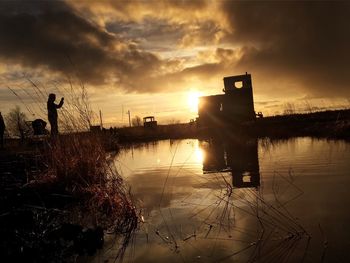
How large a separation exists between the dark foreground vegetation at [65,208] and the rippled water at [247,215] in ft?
1.13

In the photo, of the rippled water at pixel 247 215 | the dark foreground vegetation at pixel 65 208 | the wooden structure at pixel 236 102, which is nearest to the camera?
the rippled water at pixel 247 215

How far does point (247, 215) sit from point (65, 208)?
280 cm

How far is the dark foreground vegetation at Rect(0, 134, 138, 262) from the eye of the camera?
12.8ft

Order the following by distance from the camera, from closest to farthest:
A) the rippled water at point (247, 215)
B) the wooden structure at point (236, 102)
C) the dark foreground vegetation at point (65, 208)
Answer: the rippled water at point (247, 215) < the dark foreground vegetation at point (65, 208) < the wooden structure at point (236, 102)

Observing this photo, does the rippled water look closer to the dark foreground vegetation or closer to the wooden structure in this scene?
the dark foreground vegetation

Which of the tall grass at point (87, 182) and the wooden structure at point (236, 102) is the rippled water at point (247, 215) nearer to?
the tall grass at point (87, 182)

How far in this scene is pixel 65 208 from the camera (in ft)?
19.2

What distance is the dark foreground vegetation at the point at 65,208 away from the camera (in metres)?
3.90

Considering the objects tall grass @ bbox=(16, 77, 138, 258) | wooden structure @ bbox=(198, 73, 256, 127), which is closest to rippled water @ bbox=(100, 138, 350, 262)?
tall grass @ bbox=(16, 77, 138, 258)

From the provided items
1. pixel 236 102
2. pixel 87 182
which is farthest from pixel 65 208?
pixel 236 102

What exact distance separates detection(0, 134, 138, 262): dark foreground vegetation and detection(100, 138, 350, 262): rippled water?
35 centimetres

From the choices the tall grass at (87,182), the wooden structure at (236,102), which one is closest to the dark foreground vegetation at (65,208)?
the tall grass at (87,182)

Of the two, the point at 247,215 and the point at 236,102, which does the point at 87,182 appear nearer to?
the point at 247,215

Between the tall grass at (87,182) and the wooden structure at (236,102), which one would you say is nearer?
the tall grass at (87,182)
